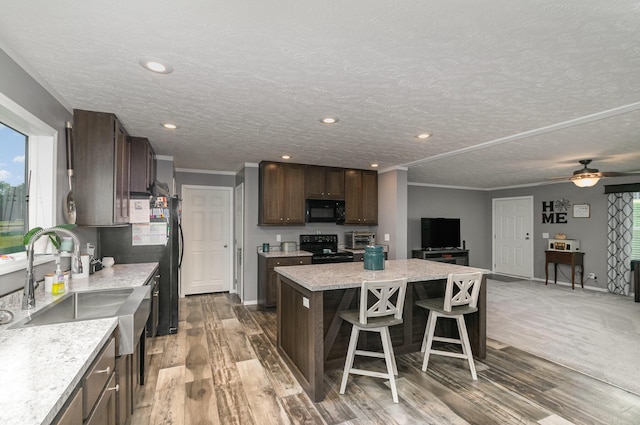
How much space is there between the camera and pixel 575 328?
13.0ft

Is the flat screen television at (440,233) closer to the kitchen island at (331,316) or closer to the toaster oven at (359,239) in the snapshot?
the toaster oven at (359,239)

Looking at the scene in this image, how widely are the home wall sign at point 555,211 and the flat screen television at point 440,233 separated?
79.0 inches

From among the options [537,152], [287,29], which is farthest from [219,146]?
[537,152]

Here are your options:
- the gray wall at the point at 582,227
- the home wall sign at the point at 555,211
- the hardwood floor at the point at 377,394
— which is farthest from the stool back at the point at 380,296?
the home wall sign at the point at 555,211

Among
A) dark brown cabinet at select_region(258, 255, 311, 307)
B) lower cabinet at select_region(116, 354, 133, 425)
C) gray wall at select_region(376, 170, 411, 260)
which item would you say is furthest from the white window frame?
gray wall at select_region(376, 170, 411, 260)

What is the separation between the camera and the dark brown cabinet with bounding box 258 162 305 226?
4.91 metres

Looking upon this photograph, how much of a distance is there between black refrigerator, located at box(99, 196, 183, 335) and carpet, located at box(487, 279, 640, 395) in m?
3.84

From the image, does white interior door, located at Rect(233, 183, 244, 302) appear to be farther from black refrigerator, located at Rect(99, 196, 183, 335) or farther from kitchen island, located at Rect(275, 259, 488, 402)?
kitchen island, located at Rect(275, 259, 488, 402)

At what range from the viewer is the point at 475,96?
7.83ft

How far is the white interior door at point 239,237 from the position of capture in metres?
5.22

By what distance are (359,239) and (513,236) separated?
15.3ft

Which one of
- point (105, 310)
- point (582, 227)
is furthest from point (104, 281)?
point (582, 227)

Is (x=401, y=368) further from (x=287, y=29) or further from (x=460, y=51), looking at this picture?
(x=287, y=29)

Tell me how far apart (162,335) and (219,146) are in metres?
2.38
